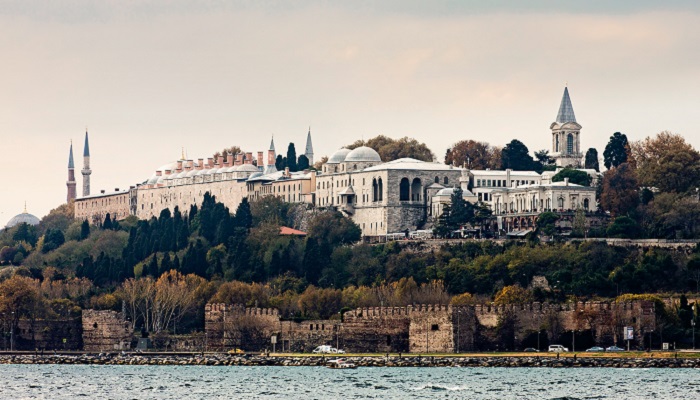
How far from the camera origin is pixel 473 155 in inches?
6481

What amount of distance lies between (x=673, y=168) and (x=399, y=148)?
3318 cm

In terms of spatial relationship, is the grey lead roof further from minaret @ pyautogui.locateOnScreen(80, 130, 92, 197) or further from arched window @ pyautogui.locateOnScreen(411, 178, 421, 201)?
minaret @ pyautogui.locateOnScreen(80, 130, 92, 197)

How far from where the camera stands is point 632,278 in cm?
11150

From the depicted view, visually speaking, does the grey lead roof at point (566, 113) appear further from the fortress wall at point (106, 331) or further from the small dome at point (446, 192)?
the fortress wall at point (106, 331)

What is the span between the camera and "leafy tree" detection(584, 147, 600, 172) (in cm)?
16262

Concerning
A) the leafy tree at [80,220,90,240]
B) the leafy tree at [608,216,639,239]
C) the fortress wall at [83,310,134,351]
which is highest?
the leafy tree at [80,220,90,240]

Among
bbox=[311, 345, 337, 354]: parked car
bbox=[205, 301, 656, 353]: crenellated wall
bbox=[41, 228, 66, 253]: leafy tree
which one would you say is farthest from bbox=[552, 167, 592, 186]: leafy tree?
bbox=[311, 345, 337, 354]: parked car

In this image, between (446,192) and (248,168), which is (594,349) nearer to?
(446,192)

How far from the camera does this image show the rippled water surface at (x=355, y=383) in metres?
75.7

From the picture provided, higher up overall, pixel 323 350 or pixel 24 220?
pixel 24 220

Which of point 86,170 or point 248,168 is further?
point 86,170

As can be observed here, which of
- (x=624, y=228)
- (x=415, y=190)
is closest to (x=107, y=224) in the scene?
(x=415, y=190)

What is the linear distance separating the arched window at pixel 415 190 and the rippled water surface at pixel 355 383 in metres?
53.8

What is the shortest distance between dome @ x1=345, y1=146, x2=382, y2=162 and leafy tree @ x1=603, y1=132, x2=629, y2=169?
17796 millimetres
